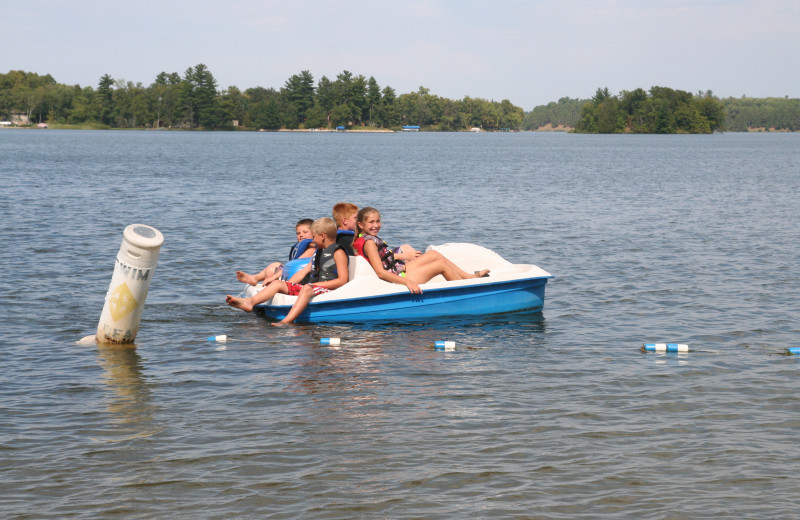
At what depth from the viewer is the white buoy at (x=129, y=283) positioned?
30.7 ft

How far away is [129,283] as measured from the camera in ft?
31.5

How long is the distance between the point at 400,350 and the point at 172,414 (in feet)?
10.3

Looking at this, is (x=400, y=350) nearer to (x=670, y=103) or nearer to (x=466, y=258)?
(x=466, y=258)

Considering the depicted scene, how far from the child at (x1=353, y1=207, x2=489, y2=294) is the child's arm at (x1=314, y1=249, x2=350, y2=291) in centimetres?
31

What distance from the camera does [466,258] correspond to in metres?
12.9

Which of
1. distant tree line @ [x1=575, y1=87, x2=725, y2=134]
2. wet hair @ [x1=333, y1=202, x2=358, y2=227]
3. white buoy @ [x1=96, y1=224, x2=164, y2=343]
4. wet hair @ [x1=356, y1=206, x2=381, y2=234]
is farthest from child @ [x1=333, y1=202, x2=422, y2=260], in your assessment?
distant tree line @ [x1=575, y1=87, x2=725, y2=134]

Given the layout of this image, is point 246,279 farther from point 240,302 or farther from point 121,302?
point 121,302

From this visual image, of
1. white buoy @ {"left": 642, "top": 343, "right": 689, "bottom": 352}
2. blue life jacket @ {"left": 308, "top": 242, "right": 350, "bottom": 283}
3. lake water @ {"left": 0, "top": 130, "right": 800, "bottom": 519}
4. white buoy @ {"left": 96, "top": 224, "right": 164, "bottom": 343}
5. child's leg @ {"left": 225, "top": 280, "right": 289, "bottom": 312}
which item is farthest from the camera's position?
child's leg @ {"left": 225, "top": 280, "right": 289, "bottom": 312}

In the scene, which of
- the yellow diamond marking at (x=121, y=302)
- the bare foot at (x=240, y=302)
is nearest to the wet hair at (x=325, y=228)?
the bare foot at (x=240, y=302)

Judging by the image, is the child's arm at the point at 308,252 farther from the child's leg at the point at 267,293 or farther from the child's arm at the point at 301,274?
the child's leg at the point at 267,293

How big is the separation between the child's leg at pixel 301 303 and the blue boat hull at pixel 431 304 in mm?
111

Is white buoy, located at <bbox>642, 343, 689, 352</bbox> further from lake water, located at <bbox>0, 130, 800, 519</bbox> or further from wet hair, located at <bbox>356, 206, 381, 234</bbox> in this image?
wet hair, located at <bbox>356, 206, 381, 234</bbox>

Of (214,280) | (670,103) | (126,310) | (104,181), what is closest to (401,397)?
(126,310)

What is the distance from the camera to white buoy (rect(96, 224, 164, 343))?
937 cm
